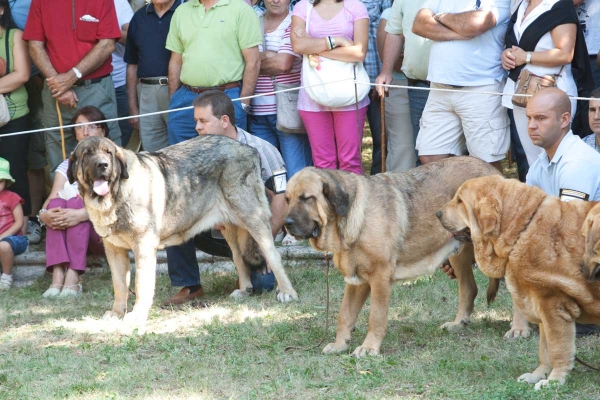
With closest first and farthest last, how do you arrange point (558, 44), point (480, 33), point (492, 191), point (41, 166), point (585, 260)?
point (585, 260) → point (492, 191) → point (558, 44) → point (480, 33) → point (41, 166)

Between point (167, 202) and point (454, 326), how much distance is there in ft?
8.96

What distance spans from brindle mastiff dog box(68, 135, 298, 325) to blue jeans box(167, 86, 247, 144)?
1.10 meters

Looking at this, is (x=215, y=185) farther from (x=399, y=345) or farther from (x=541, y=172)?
(x=541, y=172)

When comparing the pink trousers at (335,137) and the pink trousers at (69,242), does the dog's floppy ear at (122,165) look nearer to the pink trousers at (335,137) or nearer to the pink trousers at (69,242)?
the pink trousers at (69,242)

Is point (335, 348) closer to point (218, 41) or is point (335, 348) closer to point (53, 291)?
point (53, 291)

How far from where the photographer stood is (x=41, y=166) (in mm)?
11086

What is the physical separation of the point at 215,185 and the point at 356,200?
7.56 ft

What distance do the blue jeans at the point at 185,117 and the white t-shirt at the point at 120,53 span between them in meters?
1.61

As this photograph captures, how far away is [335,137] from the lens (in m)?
9.59

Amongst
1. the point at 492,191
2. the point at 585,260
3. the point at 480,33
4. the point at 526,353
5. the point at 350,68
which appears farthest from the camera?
the point at 350,68

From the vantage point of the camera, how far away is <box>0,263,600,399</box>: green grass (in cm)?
→ 584

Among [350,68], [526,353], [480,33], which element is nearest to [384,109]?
[350,68]

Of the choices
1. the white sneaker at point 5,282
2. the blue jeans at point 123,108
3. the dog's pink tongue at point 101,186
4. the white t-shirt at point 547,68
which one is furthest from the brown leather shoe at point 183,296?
the white t-shirt at point 547,68

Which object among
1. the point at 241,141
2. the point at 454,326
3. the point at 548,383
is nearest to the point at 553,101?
the point at 454,326
